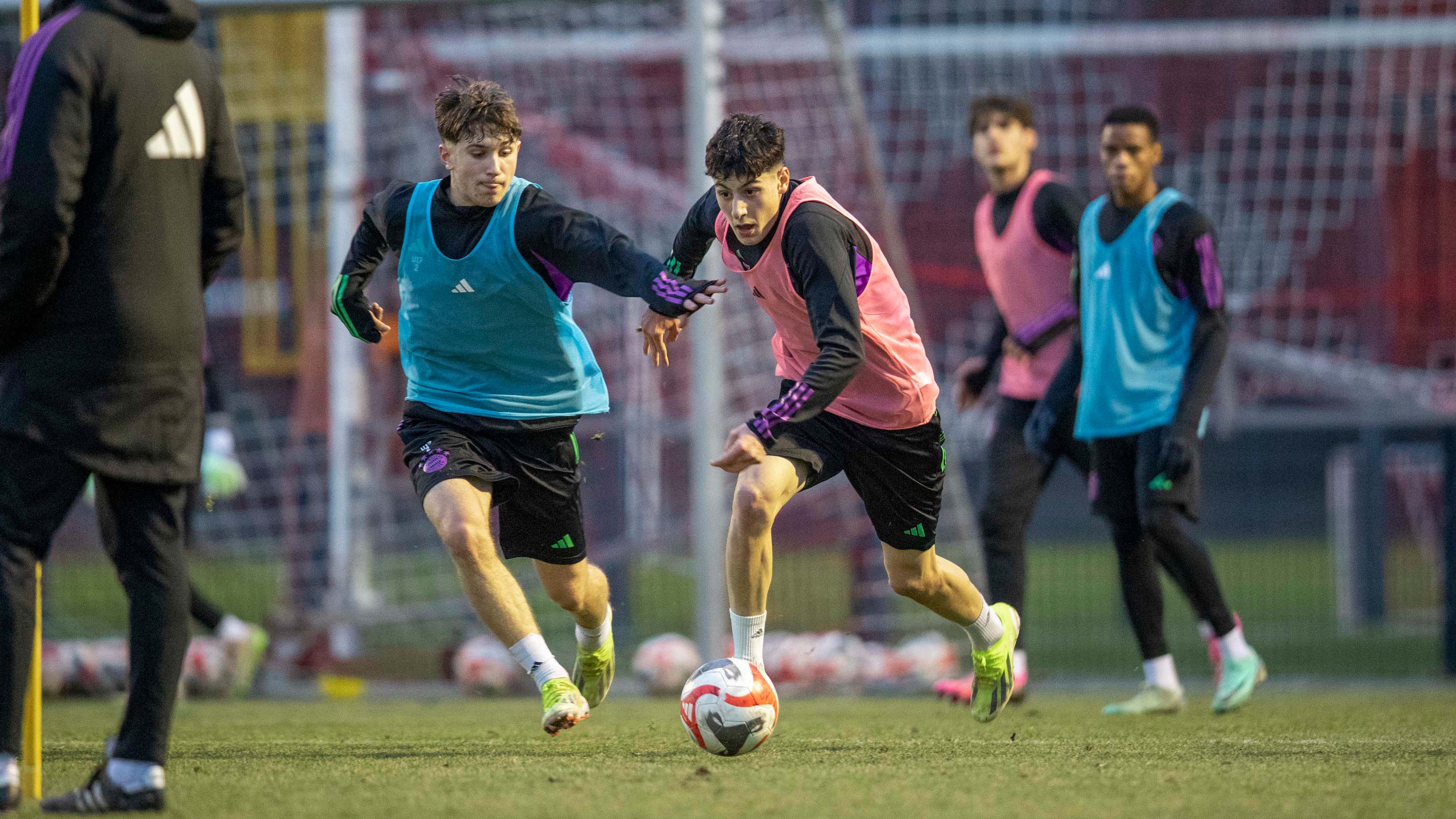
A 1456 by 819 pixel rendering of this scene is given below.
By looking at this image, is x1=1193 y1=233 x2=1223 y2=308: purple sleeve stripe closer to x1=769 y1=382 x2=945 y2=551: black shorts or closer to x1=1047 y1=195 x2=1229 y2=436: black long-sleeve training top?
x1=1047 y1=195 x2=1229 y2=436: black long-sleeve training top

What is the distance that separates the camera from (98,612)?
42.1ft

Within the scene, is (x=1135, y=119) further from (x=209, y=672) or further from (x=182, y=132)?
(x=209, y=672)

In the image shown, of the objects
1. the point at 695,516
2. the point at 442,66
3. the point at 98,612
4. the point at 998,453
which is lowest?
the point at 98,612

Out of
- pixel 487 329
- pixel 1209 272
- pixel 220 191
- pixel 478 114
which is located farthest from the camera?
pixel 1209 272

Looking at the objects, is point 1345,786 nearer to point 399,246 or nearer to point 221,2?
point 399,246

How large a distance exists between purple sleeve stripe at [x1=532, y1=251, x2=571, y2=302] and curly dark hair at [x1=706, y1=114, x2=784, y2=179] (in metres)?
0.67

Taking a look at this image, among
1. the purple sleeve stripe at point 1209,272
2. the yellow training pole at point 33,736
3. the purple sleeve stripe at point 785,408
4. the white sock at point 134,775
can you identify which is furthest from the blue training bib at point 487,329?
the purple sleeve stripe at point 1209,272

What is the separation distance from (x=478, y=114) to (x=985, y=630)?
2.31 metres

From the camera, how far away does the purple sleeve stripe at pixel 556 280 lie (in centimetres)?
493

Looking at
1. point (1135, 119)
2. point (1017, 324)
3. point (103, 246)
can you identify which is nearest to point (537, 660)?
point (103, 246)

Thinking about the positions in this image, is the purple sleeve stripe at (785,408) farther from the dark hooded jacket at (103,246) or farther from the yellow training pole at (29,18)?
the yellow training pole at (29,18)

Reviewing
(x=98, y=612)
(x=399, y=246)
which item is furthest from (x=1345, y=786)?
(x=98, y=612)

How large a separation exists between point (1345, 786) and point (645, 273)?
7.33 feet

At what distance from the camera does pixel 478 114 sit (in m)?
4.81
